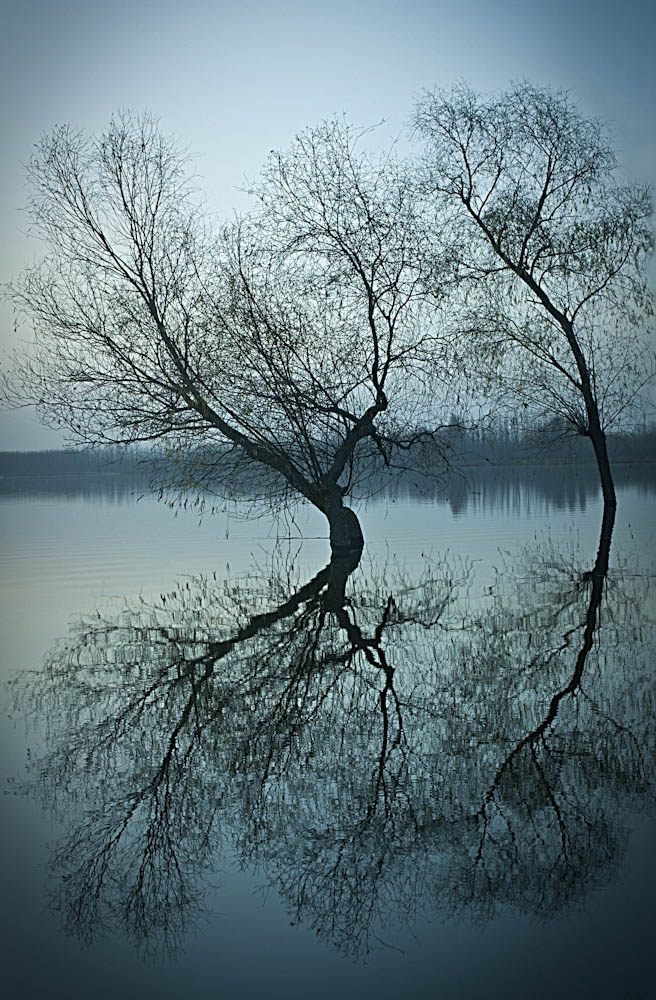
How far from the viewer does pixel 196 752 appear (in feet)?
15.3

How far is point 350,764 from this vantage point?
14.3 ft

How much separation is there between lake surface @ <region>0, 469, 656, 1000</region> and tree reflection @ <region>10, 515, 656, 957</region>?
0.05 feet

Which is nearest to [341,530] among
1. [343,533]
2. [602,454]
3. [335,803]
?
[343,533]

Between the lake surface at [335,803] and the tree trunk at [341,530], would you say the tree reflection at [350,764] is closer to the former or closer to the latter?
the lake surface at [335,803]

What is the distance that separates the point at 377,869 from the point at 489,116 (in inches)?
780

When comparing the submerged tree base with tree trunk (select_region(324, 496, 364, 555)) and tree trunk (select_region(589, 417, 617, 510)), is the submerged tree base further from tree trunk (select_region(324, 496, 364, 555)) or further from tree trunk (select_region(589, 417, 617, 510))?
tree trunk (select_region(589, 417, 617, 510))

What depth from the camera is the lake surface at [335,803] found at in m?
2.80

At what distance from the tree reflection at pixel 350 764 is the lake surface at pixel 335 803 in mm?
14

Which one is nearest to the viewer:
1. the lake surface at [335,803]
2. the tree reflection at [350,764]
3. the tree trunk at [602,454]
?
the lake surface at [335,803]

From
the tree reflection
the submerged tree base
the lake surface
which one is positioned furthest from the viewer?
the submerged tree base

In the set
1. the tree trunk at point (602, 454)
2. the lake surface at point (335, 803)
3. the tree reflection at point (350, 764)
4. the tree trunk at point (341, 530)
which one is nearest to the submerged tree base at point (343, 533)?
the tree trunk at point (341, 530)

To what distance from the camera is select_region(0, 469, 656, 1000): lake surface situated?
9.20ft

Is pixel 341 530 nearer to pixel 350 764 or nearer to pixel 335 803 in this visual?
pixel 350 764

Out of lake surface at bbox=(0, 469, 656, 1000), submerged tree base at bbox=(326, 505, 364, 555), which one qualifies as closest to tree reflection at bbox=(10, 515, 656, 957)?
lake surface at bbox=(0, 469, 656, 1000)
